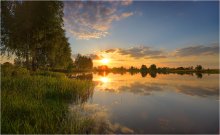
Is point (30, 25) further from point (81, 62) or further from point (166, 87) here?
point (81, 62)

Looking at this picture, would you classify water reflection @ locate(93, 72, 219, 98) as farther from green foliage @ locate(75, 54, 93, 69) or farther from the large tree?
green foliage @ locate(75, 54, 93, 69)

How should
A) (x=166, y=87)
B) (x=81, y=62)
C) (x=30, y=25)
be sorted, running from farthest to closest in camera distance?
(x=81, y=62), (x=30, y=25), (x=166, y=87)

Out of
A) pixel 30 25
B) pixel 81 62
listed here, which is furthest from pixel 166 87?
pixel 81 62

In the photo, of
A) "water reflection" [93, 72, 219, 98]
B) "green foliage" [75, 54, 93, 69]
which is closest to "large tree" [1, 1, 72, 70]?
"water reflection" [93, 72, 219, 98]

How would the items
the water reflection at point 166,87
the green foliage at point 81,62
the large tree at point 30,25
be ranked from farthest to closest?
the green foliage at point 81,62 → the large tree at point 30,25 → the water reflection at point 166,87

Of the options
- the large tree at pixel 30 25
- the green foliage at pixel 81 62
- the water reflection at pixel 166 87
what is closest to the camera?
the water reflection at pixel 166 87

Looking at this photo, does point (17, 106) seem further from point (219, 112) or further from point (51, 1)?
point (51, 1)

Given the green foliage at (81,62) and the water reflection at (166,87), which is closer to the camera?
the water reflection at (166,87)

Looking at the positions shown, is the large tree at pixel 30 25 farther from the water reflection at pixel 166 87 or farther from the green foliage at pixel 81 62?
the green foliage at pixel 81 62

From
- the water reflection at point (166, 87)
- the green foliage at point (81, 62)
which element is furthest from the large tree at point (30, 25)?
the green foliage at point (81, 62)

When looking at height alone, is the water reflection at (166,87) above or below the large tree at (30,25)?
below

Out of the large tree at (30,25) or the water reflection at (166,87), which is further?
the large tree at (30,25)

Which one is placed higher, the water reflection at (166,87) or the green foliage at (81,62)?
the green foliage at (81,62)

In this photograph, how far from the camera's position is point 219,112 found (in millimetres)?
11727
